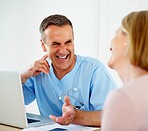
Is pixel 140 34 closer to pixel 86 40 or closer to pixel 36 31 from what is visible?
pixel 86 40

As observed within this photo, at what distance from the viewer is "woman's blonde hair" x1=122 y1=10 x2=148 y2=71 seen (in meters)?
0.70

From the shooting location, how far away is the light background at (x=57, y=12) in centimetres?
266

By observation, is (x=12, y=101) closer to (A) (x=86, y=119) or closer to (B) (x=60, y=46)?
(A) (x=86, y=119)

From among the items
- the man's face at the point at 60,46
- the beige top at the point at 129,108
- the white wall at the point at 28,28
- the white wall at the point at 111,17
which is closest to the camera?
the beige top at the point at 129,108

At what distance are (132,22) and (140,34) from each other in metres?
0.05

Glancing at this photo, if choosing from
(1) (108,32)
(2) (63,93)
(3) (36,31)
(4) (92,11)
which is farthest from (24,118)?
(3) (36,31)

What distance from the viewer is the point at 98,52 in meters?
2.83

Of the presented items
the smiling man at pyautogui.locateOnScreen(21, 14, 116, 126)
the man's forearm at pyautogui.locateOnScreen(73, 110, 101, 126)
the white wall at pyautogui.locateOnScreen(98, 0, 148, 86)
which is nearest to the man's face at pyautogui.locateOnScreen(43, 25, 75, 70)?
the smiling man at pyautogui.locateOnScreen(21, 14, 116, 126)

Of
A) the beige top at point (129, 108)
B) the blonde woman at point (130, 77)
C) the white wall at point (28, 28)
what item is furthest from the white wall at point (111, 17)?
the beige top at point (129, 108)

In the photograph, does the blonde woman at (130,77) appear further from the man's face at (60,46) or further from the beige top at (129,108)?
the man's face at (60,46)

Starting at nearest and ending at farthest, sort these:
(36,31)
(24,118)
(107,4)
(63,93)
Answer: (24,118), (63,93), (107,4), (36,31)

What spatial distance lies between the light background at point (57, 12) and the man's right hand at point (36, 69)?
3.89 feet

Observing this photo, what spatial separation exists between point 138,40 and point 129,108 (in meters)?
0.18

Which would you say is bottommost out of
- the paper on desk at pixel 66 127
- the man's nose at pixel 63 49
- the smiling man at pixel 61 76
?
the paper on desk at pixel 66 127
